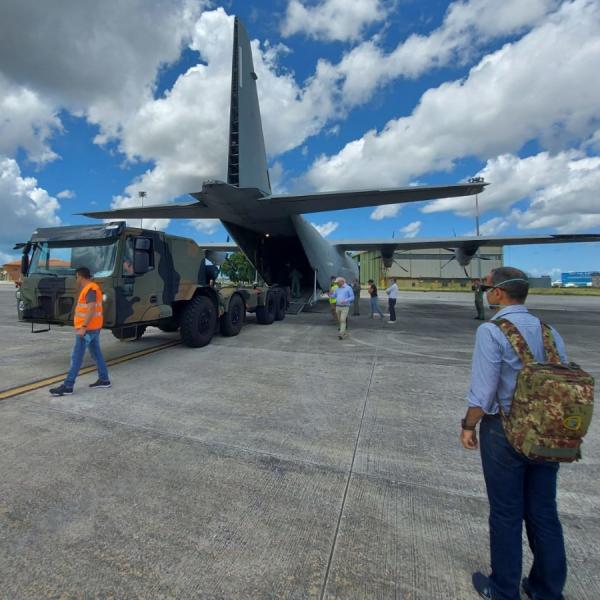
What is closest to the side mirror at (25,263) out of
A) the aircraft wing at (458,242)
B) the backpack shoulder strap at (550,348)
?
the backpack shoulder strap at (550,348)

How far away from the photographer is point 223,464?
9.62 ft

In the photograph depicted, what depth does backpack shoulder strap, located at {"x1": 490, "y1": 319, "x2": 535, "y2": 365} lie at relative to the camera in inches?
66.6

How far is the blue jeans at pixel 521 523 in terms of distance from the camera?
5.32ft

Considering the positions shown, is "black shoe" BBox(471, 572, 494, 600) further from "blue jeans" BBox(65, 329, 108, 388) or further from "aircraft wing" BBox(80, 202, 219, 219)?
"aircraft wing" BBox(80, 202, 219, 219)

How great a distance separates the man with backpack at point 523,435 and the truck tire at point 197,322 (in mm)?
6532

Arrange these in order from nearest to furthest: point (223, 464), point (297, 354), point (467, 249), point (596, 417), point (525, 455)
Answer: point (525, 455) < point (223, 464) < point (596, 417) < point (297, 354) < point (467, 249)

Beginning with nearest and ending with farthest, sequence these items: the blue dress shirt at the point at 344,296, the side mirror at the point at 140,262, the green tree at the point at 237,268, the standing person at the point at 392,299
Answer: the side mirror at the point at 140,262
the blue dress shirt at the point at 344,296
the standing person at the point at 392,299
the green tree at the point at 237,268

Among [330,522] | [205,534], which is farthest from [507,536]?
[205,534]

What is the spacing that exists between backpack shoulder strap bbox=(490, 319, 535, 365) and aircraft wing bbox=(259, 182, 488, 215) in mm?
7247

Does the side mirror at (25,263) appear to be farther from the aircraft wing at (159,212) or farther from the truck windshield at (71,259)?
the aircraft wing at (159,212)

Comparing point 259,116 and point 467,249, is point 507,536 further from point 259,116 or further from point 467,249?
point 467,249

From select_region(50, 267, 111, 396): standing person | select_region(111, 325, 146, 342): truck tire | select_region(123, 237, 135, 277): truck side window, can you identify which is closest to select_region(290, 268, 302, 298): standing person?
select_region(111, 325, 146, 342): truck tire

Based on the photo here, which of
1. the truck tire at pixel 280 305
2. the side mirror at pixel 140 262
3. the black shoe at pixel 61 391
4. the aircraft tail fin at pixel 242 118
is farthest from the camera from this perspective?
the truck tire at pixel 280 305

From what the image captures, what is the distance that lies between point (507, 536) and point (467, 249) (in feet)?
60.8
